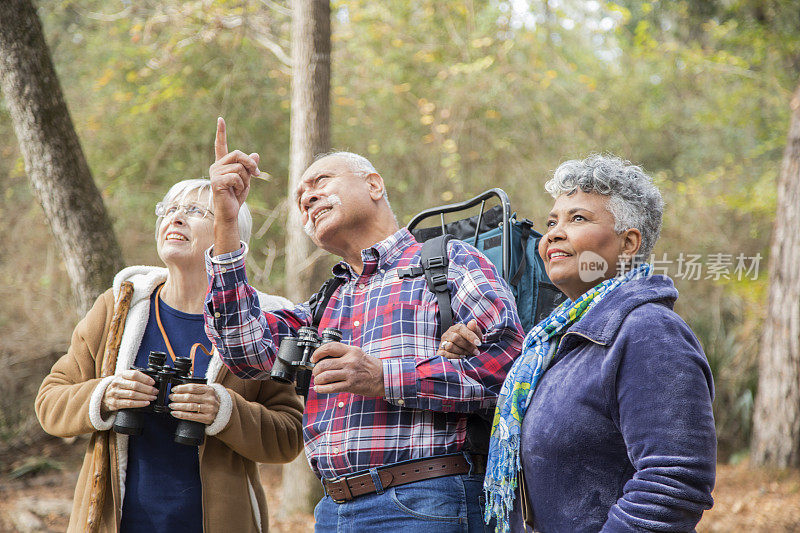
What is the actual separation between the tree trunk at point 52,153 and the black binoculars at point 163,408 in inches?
63.2

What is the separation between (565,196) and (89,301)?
113 inches

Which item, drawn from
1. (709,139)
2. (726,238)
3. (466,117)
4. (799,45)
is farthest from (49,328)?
(709,139)

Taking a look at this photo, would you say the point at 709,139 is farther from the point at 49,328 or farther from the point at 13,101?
Answer: the point at 13,101

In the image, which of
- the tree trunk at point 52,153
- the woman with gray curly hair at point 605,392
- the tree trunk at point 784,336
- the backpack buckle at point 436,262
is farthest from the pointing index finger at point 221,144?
the tree trunk at point 784,336

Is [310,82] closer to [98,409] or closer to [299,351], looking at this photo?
[98,409]

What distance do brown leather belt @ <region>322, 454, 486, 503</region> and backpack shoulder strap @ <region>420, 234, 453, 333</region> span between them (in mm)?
408

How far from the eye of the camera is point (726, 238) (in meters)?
10.5

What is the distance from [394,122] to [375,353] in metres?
8.06

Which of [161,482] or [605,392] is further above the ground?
[605,392]

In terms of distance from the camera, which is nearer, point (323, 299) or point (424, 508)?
point (424, 508)

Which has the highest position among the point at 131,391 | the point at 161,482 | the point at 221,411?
the point at 131,391

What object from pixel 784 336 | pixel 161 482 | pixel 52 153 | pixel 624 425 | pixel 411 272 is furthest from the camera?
pixel 784 336

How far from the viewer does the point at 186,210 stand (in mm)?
2898

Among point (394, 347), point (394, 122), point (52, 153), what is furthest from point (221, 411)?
point (394, 122)
